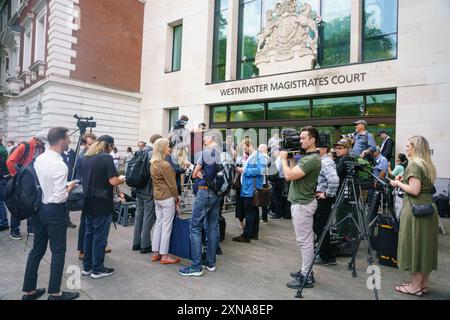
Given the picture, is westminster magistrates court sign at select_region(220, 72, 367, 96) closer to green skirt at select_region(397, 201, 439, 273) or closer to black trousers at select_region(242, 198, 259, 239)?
black trousers at select_region(242, 198, 259, 239)

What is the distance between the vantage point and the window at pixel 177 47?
17359 millimetres

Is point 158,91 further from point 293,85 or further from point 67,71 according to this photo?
point 293,85

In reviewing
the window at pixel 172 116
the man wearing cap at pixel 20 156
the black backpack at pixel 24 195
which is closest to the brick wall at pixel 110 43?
the window at pixel 172 116

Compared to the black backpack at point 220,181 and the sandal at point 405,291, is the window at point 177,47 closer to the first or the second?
the black backpack at point 220,181

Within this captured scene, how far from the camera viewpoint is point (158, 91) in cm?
1761

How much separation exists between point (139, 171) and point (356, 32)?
10.1 m

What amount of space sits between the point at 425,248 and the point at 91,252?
173 inches

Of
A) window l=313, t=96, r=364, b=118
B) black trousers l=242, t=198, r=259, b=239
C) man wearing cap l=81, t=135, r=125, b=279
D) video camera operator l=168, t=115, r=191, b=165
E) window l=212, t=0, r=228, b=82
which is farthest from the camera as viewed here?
window l=212, t=0, r=228, b=82

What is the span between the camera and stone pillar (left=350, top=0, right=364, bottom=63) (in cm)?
1107

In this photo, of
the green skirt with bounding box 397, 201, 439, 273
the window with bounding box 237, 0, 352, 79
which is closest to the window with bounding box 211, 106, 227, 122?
the window with bounding box 237, 0, 352, 79

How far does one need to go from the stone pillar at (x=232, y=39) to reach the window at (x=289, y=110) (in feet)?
9.07

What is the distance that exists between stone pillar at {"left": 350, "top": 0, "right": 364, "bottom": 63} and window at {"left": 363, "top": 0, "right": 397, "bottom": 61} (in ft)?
0.73
